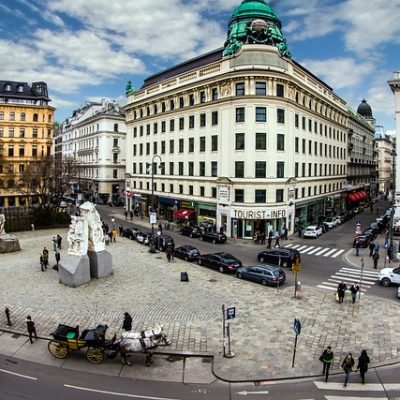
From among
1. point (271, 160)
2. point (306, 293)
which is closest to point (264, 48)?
point (271, 160)

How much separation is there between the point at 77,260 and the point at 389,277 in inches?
822

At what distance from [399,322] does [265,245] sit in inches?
905

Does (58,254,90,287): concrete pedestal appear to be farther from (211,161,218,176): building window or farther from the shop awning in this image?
the shop awning

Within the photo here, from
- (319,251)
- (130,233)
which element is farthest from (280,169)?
(130,233)

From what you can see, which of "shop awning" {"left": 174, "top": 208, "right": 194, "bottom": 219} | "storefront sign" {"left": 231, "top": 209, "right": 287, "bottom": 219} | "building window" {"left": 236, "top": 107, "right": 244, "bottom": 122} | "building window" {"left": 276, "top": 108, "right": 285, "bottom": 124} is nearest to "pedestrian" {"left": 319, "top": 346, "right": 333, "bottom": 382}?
"storefront sign" {"left": 231, "top": 209, "right": 287, "bottom": 219}

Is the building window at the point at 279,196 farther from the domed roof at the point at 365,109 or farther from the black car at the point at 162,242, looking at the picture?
the domed roof at the point at 365,109

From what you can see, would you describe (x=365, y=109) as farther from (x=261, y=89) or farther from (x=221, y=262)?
(x=221, y=262)

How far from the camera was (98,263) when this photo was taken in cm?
2659

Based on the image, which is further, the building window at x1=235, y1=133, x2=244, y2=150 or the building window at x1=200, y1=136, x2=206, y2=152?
the building window at x1=200, y1=136, x2=206, y2=152

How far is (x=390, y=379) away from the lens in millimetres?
14555

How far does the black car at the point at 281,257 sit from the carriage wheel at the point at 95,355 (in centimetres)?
1836

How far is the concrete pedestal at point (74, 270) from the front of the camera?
2494 centimetres

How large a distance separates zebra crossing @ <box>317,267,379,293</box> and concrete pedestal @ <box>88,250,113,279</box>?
48.3 ft

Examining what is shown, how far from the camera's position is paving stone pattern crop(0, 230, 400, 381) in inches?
639
